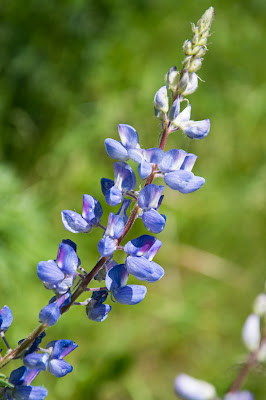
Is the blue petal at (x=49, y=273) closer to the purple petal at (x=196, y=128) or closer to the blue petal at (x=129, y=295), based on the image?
the blue petal at (x=129, y=295)

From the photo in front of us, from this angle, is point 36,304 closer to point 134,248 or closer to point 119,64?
point 119,64

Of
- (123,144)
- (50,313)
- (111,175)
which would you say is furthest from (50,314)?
(111,175)

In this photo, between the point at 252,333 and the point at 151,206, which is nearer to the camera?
the point at 151,206

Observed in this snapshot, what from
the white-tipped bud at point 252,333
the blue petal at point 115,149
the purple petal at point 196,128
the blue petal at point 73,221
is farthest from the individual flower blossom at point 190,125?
the white-tipped bud at point 252,333

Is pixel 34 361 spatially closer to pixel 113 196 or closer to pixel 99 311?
pixel 99 311

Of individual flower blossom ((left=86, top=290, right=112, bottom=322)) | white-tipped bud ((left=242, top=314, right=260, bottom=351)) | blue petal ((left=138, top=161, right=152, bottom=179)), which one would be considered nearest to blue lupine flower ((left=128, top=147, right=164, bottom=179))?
blue petal ((left=138, top=161, right=152, bottom=179))

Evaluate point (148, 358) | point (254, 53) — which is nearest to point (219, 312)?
point (148, 358)
